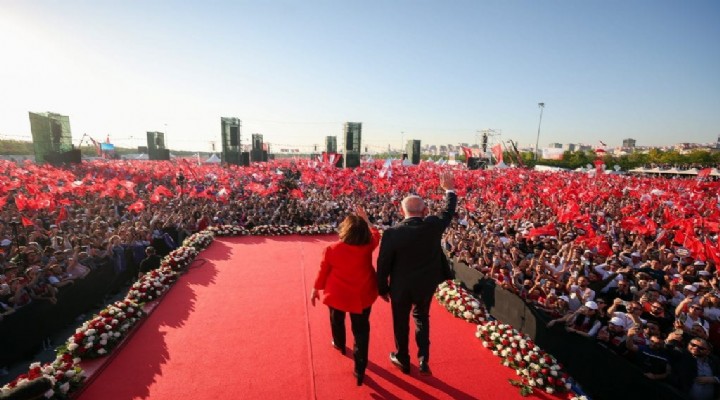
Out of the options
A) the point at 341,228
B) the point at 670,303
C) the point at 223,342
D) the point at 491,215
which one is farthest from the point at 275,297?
the point at 491,215

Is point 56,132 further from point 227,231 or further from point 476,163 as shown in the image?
point 476,163

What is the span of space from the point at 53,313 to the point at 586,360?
8814mm

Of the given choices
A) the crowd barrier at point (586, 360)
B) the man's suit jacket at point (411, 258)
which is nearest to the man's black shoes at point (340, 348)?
the man's suit jacket at point (411, 258)

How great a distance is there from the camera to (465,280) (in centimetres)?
799

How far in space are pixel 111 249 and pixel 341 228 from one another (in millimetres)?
7657

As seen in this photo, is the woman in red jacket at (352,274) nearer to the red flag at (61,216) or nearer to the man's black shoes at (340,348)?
the man's black shoes at (340,348)

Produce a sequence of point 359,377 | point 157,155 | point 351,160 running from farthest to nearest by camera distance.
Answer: point 157,155 → point 351,160 → point 359,377

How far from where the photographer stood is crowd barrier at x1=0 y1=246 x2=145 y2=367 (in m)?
5.18

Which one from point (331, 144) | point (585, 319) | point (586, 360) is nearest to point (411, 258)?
point (586, 360)

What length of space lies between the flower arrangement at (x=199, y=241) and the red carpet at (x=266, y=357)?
2841 mm

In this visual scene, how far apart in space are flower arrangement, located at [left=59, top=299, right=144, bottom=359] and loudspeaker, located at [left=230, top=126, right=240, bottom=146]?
3008cm

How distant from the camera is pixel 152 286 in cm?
653

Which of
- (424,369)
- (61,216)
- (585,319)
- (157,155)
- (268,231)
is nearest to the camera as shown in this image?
(424,369)

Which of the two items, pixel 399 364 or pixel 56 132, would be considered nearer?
pixel 399 364
